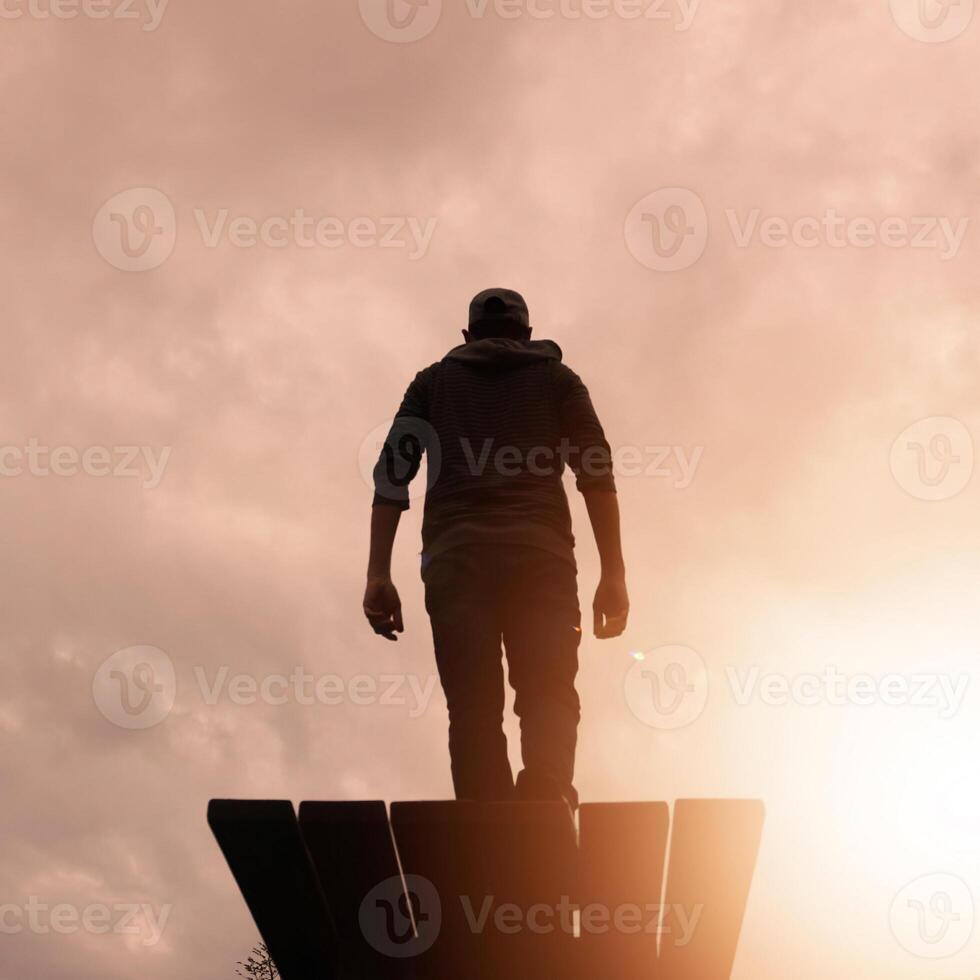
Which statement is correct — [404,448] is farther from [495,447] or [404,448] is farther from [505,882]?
[505,882]

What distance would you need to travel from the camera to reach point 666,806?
378 cm

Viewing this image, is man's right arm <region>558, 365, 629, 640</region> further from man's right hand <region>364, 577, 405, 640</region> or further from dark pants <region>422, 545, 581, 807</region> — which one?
man's right hand <region>364, 577, 405, 640</region>

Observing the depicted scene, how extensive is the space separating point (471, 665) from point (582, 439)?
1284mm

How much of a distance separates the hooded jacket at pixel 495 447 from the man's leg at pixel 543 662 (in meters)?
0.14

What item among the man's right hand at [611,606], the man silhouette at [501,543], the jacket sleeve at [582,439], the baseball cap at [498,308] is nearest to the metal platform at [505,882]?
the man silhouette at [501,543]

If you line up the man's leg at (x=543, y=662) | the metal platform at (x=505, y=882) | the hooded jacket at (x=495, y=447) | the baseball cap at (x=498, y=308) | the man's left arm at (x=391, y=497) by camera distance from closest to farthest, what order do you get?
the metal platform at (x=505, y=882) < the man's leg at (x=543, y=662) < the hooded jacket at (x=495, y=447) < the man's left arm at (x=391, y=497) < the baseball cap at (x=498, y=308)

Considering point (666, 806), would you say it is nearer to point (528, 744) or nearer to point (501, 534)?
point (528, 744)

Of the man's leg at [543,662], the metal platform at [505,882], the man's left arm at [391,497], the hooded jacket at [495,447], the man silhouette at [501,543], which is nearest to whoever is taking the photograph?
the metal platform at [505,882]

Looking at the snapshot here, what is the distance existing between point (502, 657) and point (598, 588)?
0.62 m

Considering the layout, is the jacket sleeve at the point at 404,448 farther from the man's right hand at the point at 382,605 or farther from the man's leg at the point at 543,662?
the man's leg at the point at 543,662

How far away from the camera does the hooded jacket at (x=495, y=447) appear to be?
5.43m

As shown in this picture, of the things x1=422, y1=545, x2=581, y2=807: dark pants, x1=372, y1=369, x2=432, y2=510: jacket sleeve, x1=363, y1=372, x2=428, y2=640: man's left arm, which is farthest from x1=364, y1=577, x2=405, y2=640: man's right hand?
x1=372, y1=369, x2=432, y2=510: jacket sleeve

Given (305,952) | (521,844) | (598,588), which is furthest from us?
(598,588)

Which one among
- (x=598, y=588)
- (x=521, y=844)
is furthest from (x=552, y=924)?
(x=598, y=588)
